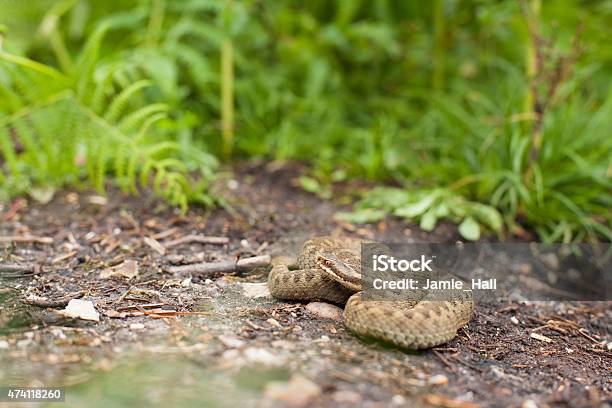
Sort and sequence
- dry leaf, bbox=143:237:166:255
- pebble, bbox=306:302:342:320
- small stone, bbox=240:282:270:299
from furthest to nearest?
dry leaf, bbox=143:237:166:255 → small stone, bbox=240:282:270:299 → pebble, bbox=306:302:342:320

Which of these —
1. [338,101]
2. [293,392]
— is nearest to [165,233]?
[293,392]

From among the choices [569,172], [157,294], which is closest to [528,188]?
[569,172]

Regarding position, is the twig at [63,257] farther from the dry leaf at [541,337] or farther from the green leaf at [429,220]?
the dry leaf at [541,337]

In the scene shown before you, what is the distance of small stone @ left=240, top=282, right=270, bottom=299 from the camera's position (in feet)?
13.4

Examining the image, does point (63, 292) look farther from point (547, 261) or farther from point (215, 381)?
point (547, 261)

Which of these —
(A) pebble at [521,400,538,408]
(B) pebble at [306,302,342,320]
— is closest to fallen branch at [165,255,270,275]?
(B) pebble at [306,302,342,320]

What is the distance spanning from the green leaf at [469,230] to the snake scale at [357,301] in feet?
3.86

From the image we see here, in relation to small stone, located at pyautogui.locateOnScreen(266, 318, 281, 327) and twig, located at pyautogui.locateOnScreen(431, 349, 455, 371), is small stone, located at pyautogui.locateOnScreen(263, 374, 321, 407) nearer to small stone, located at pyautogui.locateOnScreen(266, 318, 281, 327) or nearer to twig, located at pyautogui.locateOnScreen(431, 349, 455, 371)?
small stone, located at pyautogui.locateOnScreen(266, 318, 281, 327)

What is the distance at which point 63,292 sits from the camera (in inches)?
155

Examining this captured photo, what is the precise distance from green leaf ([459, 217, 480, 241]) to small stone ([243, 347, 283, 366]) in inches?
101

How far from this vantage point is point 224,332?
3.45m

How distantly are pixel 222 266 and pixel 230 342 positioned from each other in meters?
A: 1.19

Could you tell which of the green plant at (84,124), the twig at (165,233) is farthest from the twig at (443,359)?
the green plant at (84,124)

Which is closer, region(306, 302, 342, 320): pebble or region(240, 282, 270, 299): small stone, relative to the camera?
region(306, 302, 342, 320): pebble
